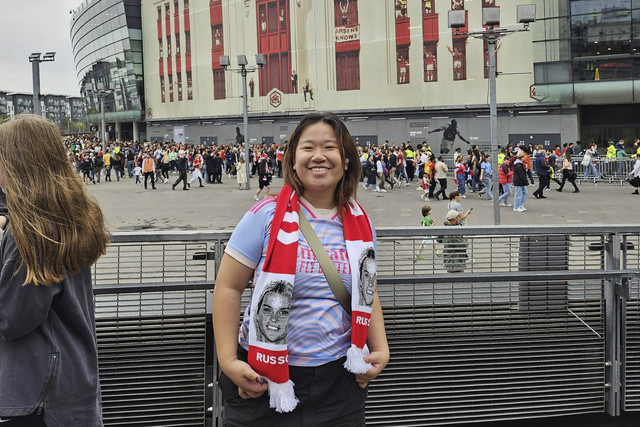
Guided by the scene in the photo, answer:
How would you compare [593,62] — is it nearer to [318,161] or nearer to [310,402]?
[318,161]

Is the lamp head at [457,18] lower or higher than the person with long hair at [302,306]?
higher

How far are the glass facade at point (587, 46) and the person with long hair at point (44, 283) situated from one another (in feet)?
137

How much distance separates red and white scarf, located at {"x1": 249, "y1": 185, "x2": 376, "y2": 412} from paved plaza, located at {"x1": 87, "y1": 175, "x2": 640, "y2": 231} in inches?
598

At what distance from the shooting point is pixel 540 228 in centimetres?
418

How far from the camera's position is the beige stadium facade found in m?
43.1

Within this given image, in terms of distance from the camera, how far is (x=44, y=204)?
2283 mm

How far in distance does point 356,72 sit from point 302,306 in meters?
48.5

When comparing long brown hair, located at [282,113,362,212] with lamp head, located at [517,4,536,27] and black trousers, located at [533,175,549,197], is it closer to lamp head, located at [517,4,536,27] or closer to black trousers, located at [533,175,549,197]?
lamp head, located at [517,4,536,27]

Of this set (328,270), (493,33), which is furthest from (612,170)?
(328,270)

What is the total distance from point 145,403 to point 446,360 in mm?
1695

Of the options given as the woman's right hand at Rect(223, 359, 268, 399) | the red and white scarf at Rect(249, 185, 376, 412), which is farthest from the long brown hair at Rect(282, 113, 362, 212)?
the woman's right hand at Rect(223, 359, 268, 399)

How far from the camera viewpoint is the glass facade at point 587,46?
129ft

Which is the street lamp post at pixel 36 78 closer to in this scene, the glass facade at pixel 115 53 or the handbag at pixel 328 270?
the handbag at pixel 328 270

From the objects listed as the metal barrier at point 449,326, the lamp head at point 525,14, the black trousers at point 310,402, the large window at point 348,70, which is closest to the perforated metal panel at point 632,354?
the metal barrier at point 449,326
